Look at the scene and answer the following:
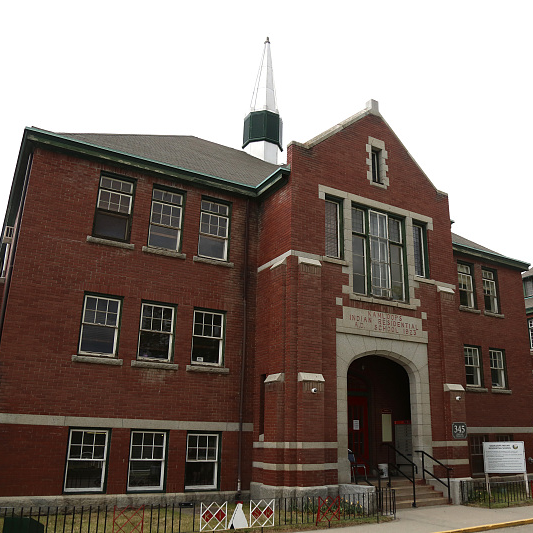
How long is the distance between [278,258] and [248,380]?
3.95m

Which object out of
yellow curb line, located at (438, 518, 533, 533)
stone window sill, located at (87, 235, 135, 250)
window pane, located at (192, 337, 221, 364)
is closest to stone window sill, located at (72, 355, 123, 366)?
window pane, located at (192, 337, 221, 364)

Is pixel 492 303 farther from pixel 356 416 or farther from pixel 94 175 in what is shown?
pixel 94 175

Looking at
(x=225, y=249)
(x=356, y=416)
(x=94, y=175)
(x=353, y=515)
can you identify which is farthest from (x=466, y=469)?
(x=94, y=175)

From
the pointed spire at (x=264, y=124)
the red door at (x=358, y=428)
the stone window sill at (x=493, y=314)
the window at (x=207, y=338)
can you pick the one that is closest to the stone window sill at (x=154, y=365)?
the window at (x=207, y=338)

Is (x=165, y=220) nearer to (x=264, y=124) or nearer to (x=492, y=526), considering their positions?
(x=492, y=526)

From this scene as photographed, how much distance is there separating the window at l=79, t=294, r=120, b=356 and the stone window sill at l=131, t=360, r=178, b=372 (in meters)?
0.69

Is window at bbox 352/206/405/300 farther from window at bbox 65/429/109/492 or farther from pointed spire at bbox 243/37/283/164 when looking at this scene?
pointed spire at bbox 243/37/283/164

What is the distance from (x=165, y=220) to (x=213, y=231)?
5.43ft

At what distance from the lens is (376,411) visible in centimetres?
1909

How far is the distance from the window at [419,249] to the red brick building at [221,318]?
0.23 ft

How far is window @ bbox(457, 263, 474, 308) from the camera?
77.2 ft

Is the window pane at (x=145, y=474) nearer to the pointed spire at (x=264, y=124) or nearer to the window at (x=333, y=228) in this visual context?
the window at (x=333, y=228)

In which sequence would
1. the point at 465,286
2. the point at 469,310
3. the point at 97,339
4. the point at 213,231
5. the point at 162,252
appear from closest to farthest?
1. the point at 97,339
2. the point at 162,252
3. the point at 213,231
4. the point at 469,310
5. the point at 465,286

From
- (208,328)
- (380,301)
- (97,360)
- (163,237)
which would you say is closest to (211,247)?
(163,237)
